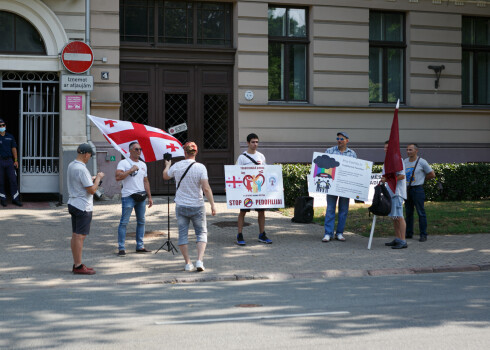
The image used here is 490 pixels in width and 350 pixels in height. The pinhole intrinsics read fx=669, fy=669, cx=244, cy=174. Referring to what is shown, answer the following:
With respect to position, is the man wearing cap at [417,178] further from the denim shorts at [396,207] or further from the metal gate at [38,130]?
the metal gate at [38,130]

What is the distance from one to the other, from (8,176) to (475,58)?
14.9 m

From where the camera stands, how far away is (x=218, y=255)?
1164 centimetres

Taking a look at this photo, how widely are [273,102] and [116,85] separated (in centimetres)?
458

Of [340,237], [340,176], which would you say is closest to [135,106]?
[340,176]

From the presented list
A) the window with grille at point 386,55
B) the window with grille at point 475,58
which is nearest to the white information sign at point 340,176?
the window with grille at point 386,55

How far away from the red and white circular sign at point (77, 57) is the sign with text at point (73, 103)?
2.21 feet

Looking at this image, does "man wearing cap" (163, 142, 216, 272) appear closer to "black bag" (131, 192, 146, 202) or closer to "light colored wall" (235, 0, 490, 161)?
"black bag" (131, 192, 146, 202)

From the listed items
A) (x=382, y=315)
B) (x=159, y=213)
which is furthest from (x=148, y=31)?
(x=382, y=315)

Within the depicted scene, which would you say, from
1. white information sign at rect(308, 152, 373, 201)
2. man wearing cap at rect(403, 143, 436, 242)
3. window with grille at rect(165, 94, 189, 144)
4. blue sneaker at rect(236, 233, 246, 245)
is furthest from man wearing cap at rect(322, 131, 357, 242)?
window with grille at rect(165, 94, 189, 144)

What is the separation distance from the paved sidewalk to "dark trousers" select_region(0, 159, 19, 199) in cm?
110

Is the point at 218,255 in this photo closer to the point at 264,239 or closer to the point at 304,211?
the point at 264,239

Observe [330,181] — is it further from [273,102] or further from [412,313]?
[273,102]

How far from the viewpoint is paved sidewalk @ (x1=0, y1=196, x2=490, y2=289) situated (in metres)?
10.0

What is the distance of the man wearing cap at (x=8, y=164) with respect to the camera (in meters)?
16.3
